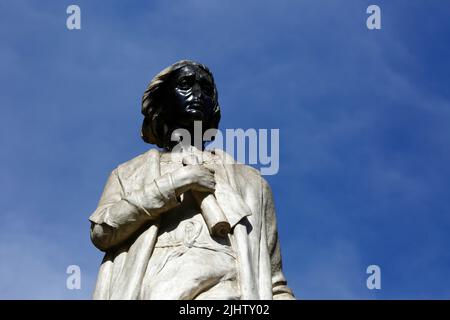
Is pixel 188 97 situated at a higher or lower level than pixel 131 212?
higher

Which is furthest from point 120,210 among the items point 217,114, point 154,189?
point 217,114

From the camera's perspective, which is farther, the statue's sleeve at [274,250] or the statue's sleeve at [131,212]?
the statue's sleeve at [274,250]

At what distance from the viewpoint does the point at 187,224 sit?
14953 mm

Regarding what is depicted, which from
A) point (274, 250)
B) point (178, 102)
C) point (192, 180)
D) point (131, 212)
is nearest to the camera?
point (131, 212)

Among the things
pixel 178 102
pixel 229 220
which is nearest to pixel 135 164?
pixel 178 102

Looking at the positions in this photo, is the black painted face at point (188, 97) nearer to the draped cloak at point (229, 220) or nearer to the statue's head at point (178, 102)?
the statue's head at point (178, 102)

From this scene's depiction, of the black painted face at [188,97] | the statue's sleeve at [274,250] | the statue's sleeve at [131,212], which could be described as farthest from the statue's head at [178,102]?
the statue's sleeve at [131,212]

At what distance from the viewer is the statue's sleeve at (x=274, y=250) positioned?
15297 mm

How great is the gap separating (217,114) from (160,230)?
234cm

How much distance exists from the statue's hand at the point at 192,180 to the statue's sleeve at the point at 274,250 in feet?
3.53

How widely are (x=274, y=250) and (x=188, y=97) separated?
222 cm

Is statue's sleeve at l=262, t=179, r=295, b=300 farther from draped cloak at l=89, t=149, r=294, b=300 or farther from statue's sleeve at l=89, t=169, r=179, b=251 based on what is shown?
statue's sleeve at l=89, t=169, r=179, b=251

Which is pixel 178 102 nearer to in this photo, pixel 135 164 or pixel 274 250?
pixel 135 164
